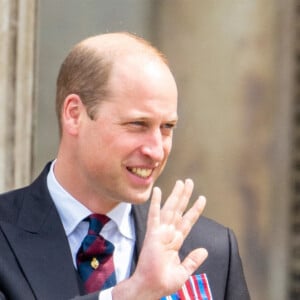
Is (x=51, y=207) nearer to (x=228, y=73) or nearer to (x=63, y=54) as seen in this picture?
(x=63, y=54)

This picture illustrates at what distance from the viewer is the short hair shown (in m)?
3.71

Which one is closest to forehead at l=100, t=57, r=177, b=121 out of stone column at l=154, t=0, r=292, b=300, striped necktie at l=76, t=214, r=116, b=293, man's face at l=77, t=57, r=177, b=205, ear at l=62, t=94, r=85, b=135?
man's face at l=77, t=57, r=177, b=205

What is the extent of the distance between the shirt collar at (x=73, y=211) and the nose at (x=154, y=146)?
245 millimetres

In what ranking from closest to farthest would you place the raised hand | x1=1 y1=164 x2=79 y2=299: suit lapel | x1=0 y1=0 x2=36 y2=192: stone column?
the raised hand < x1=1 y1=164 x2=79 y2=299: suit lapel < x1=0 y1=0 x2=36 y2=192: stone column

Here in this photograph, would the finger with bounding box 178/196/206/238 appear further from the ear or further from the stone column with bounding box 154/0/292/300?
the stone column with bounding box 154/0/292/300

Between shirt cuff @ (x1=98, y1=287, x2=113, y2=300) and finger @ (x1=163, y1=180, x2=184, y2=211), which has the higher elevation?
finger @ (x1=163, y1=180, x2=184, y2=211)

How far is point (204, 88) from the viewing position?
671cm

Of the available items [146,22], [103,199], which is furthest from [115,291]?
[146,22]

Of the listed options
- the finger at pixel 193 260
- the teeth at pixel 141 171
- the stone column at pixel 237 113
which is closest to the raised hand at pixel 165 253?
the finger at pixel 193 260

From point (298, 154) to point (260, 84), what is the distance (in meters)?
0.50

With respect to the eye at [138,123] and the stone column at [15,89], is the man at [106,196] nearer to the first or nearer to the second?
the eye at [138,123]

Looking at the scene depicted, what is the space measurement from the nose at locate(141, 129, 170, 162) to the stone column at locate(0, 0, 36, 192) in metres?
→ 2.17

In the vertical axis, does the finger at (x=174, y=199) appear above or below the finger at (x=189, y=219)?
above

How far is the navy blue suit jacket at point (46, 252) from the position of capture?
364 centimetres
